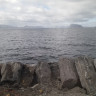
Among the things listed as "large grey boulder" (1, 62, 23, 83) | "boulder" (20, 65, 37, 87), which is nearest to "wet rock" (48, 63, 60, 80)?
"boulder" (20, 65, 37, 87)

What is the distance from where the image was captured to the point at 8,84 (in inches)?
366

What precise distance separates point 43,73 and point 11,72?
2.31 m

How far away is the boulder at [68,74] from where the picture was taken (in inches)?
332

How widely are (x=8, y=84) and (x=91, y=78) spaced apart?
5406 mm

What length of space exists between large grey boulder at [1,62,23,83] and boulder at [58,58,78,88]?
3.08 m

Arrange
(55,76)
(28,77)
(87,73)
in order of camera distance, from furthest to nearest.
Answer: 1. (55,76)
2. (28,77)
3. (87,73)

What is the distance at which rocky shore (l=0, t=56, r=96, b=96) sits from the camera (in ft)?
26.1

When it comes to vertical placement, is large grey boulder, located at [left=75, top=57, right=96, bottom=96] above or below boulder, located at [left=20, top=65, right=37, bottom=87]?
above

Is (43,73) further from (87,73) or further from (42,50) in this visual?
(42,50)

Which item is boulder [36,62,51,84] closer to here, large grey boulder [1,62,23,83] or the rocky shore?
the rocky shore

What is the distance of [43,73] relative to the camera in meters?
9.73

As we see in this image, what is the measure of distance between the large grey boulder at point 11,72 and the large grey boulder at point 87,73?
4156 millimetres

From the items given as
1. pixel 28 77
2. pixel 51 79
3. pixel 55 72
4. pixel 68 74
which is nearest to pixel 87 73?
pixel 68 74

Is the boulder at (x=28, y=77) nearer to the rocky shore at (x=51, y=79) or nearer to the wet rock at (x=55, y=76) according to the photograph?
the rocky shore at (x=51, y=79)
